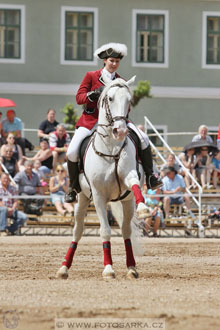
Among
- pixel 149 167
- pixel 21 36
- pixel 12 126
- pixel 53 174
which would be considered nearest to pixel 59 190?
pixel 53 174

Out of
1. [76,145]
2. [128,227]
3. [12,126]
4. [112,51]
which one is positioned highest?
[112,51]

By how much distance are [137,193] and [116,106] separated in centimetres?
109

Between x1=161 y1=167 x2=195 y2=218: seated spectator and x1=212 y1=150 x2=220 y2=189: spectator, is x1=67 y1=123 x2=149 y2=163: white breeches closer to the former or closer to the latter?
x1=161 y1=167 x2=195 y2=218: seated spectator

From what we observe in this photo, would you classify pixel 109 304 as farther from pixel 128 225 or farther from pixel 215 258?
pixel 215 258

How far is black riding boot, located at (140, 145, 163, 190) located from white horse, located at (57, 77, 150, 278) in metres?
0.46

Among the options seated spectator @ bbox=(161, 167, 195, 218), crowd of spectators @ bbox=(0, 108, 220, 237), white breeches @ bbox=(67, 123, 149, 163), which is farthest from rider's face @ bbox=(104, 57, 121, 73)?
seated spectator @ bbox=(161, 167, 195, 218)

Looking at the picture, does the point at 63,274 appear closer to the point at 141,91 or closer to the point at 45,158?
the point at 45,158

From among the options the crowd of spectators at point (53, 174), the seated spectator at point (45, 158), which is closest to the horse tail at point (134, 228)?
the crowd of spectators at point (53, 174)

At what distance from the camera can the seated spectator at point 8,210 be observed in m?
21.5

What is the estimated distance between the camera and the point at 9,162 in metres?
23.9

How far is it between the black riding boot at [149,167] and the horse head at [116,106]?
1.10 metres

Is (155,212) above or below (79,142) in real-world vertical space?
below

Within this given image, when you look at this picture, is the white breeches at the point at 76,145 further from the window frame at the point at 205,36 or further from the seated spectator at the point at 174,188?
the window frame at the point at 205,36

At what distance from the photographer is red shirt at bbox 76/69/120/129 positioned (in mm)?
12062
